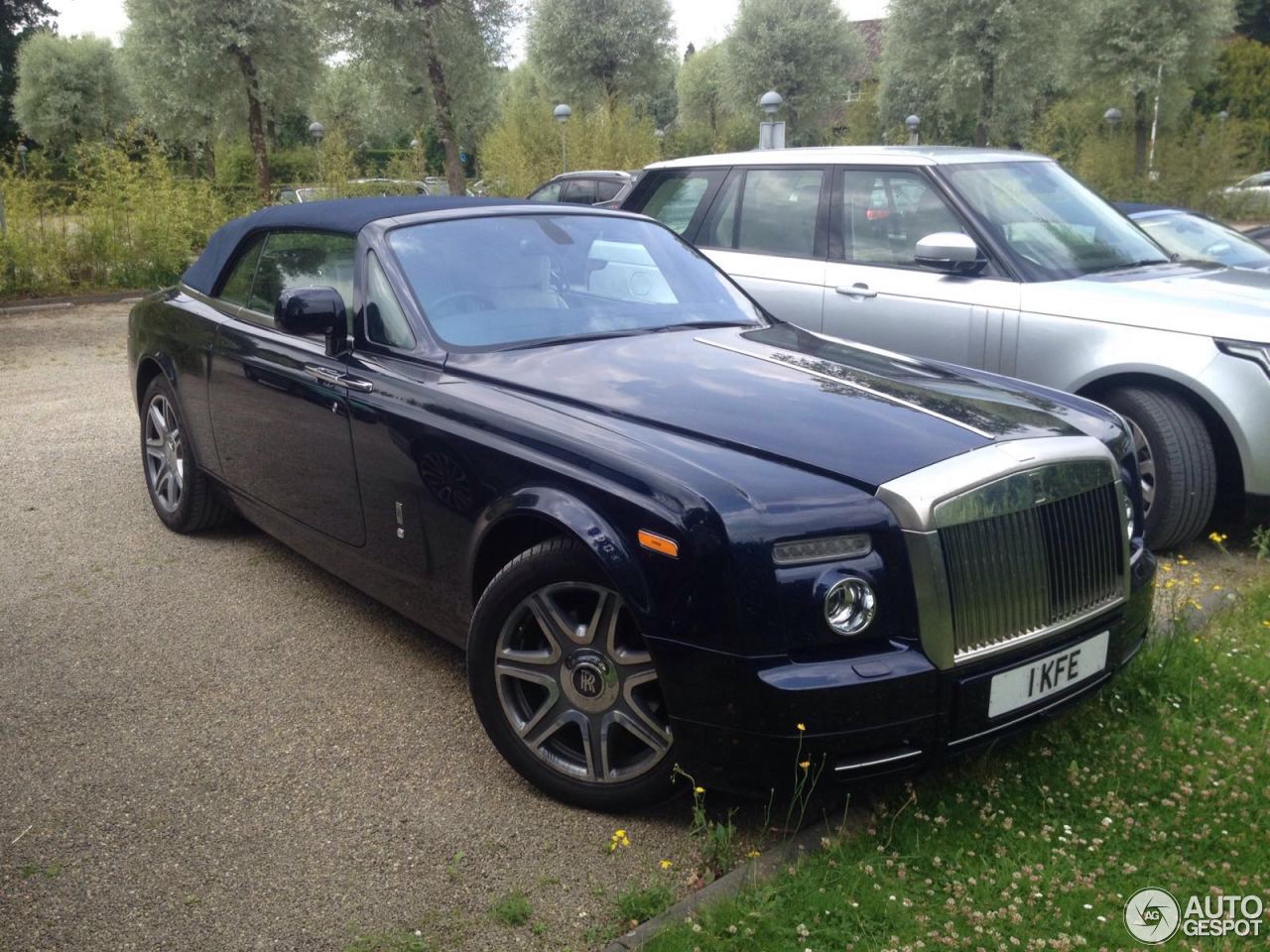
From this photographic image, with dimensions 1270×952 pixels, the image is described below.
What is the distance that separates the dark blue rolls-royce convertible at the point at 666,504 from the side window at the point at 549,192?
12298 mm

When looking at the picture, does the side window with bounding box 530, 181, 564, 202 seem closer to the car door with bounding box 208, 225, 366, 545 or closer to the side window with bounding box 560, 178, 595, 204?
the side window with bounding box 560, 178, 595, 204

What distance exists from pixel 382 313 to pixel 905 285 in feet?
10.3

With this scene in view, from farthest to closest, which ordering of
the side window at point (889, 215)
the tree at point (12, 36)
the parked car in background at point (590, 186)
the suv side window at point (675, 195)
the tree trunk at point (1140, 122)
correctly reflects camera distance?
the tree at point (12, 36)
the tree trunk at point (1140, 122)
the parked car in background at point (590, 186)
the suv side window at point (675, 195)
the side window at point (889, 215)

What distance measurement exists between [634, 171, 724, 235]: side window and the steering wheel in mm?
3461

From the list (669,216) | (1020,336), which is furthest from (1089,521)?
(669,216)

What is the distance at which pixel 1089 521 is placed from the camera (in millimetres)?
3230

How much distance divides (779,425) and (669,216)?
463 centimetres

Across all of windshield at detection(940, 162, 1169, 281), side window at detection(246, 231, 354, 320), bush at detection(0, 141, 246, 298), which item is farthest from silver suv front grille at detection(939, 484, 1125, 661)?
bush at detection(0, 141, 246, 298)

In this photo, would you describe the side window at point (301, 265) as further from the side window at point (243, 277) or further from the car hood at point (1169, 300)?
the car hood at point (1169, 300)

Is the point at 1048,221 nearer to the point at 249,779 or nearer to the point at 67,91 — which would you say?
the point at 249,779

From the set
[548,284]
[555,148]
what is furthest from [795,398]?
[555,148]

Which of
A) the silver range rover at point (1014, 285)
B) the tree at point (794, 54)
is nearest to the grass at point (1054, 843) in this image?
the silver range rover at point (1014, 285)

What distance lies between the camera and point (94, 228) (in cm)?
1582

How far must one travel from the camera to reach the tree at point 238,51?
26266 millimetres
